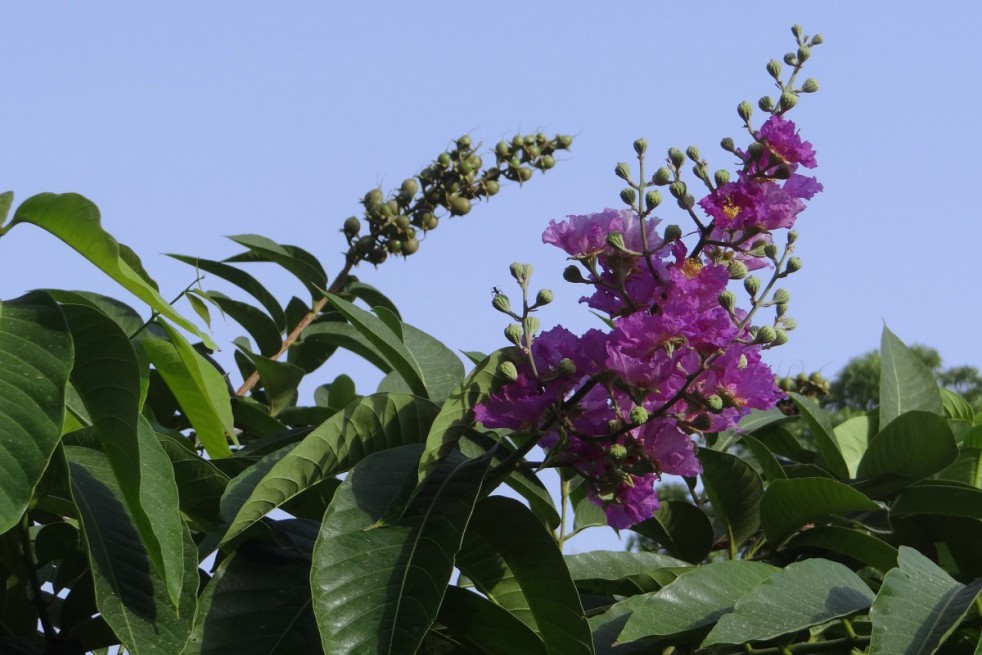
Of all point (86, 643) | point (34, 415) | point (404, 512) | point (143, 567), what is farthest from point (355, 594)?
point (86, 643)

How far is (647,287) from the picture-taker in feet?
4.50

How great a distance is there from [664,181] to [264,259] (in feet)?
4.08

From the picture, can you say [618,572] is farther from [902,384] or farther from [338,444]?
[902,384]

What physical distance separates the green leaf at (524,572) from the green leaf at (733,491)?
40 centimetres

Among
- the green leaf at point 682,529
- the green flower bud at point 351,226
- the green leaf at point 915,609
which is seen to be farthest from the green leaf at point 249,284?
the green leaf at point 915,609

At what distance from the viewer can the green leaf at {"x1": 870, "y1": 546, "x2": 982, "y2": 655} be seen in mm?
1110

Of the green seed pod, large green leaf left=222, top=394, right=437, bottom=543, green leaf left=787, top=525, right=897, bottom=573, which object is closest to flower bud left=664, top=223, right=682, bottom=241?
large green leaf left=222, top=394, right=437, bottom=543

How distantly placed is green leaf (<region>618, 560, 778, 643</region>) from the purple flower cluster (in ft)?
0.40

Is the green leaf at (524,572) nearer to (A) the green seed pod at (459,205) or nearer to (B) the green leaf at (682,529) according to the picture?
(B) the green leaf at (682,529)

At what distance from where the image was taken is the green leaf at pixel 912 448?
168cm

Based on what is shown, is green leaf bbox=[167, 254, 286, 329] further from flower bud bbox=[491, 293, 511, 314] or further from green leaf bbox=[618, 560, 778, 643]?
green leaf bbox=[618, 560, 778, 643]

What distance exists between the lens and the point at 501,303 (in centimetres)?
135

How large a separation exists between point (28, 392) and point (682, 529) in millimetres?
1050

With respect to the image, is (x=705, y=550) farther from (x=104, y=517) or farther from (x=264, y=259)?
(x=264, y=259)
